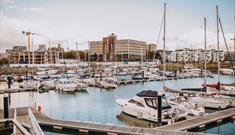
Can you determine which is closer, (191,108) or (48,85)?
(191,108)

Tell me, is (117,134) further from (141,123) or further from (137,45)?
(137,45)

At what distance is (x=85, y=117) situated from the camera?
18484mm

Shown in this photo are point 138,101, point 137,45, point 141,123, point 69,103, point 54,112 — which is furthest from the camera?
point 137,45

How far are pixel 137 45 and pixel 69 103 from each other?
334 feet

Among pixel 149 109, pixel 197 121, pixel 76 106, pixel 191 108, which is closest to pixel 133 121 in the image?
pixel 149 109

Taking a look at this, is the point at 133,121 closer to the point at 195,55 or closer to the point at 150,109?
the point at 150,109

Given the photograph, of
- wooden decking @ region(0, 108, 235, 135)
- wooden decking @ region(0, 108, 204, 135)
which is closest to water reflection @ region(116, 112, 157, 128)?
wooden decking @ region(0, 108, 235, 135)

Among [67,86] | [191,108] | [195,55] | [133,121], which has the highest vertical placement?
[195,55]

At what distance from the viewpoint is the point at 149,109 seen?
Result: 53.6 ft

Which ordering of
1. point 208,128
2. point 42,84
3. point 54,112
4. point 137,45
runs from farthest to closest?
point 137,45, point 42,84, point 54,112, point 208,128

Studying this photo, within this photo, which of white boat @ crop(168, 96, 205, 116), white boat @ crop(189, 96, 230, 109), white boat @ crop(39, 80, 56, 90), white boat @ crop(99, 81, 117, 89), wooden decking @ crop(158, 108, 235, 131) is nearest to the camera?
wooden decking @ crop(158, 108, 235, 131)

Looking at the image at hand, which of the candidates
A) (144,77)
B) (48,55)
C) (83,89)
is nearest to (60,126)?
(83,89)

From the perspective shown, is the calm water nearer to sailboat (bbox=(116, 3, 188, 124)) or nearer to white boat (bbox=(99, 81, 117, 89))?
sailboat (bbox=(116, 3, 188, 124))

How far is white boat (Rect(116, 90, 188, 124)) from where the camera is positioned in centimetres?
1552
